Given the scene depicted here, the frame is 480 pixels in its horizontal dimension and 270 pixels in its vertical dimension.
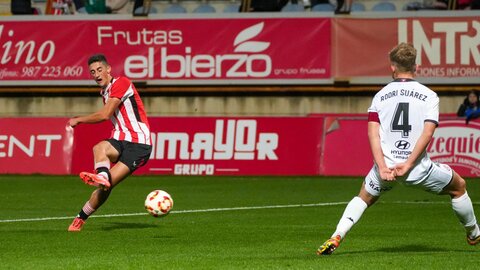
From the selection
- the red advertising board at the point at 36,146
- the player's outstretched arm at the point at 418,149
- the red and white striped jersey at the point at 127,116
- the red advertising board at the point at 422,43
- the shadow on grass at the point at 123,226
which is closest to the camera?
the player's outstretched arm at the point at 418,149

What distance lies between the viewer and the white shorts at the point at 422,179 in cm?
1048

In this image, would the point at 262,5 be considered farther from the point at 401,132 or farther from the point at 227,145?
the point at 401,132

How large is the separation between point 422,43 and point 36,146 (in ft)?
29.5

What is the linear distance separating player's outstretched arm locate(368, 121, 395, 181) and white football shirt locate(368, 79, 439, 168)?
0.08m

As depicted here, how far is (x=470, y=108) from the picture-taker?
24.8 m

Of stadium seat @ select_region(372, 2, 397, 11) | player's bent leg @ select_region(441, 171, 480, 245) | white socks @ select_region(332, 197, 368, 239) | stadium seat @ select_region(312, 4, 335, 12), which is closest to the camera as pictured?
white socks @ select_region(332, 197, 368, 239)

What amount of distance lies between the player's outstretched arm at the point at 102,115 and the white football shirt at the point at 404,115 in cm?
424

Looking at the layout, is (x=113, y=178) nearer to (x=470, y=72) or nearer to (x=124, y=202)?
(x=124, y=202)

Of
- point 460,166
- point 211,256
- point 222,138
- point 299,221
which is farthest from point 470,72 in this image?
point 211,256

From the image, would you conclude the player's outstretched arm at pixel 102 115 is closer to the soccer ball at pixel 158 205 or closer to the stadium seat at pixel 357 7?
the soccer ball at pixel 158 205

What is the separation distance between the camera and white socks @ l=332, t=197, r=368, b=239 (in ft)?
34.3

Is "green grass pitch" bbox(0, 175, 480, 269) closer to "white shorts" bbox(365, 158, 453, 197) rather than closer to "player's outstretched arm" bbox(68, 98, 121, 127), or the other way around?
"white shorts" bbox(365, 158, 453, 197)

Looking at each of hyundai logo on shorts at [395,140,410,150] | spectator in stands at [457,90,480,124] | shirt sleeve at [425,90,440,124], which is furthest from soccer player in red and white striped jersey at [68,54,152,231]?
spectator in stands at [457,90,480,124]

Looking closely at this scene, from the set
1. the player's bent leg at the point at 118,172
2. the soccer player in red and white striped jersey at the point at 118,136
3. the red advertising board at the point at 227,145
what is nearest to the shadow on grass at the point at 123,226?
the soccer player in red and white striped jersey at the point at 118,136
